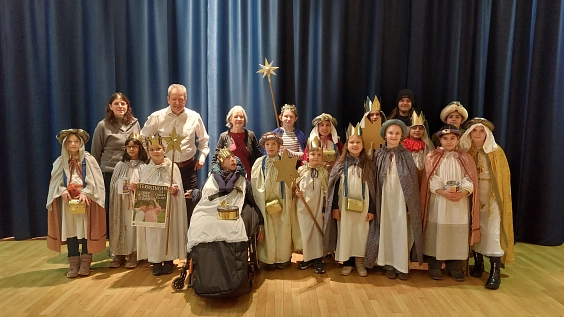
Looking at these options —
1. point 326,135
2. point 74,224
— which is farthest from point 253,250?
point 74,224

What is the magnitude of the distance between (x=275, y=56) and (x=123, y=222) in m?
2.26

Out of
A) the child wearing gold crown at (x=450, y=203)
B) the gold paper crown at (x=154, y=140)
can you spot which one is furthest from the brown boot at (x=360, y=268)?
the gold paper crown at (x=154, y=140)

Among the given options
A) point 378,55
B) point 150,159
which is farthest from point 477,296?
point 150,159

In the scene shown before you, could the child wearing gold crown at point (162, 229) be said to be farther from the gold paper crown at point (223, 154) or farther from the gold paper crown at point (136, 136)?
the gold paper crown at point (223, 154)

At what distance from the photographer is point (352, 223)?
3.59 metres

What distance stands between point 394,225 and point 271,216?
103 centimetres

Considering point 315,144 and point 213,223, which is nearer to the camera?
point 213,223

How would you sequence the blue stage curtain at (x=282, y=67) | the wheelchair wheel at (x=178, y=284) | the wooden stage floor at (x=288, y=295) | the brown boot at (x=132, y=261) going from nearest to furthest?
1. the wooden stage floor at (x=288, y=295)
2. the wheelchair wheel at (x=178, y=284)
3. the brown boot at (x=132, y=261)
4. the blue stage curtain at (x=282, y=67)

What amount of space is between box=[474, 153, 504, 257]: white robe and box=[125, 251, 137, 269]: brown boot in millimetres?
2946

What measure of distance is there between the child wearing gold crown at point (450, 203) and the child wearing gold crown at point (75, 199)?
2714mm

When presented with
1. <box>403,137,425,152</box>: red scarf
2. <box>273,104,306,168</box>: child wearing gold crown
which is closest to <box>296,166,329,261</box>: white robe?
<box>273,104,306,168</box>: child wearing gold crown

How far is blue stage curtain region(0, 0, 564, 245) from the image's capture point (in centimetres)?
445

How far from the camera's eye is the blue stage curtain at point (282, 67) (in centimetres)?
445

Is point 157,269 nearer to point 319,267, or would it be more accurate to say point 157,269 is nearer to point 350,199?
point 319,267
